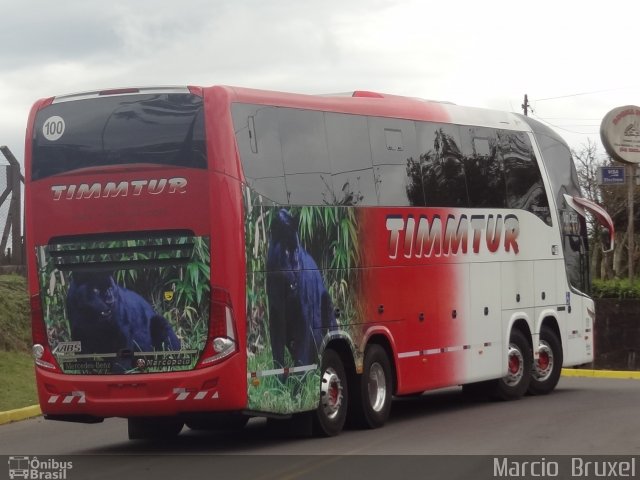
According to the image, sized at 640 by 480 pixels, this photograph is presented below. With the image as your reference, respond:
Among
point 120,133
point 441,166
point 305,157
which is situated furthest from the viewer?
point 441,166

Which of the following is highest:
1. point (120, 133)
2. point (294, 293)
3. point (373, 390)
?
point (120, 133)

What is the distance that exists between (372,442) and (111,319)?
3106 mm

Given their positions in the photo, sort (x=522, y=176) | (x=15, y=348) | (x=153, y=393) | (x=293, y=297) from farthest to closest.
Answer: (x=15, y=348), (x=522, y=176), (x=293, y=297), (x=153, y=393)

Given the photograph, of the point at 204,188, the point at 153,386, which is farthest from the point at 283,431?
the point at 204,188

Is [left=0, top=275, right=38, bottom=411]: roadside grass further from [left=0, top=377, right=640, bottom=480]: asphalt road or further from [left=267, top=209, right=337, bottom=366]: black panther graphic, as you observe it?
[left=267, top=209, right=337, bottom=366]: black panther graphic

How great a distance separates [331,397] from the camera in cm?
1516

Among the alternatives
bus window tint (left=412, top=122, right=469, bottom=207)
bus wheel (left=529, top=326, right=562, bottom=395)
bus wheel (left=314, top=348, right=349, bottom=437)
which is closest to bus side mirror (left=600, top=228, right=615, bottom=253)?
bus wheel (left=529, top=326, right=562, bottom=395)

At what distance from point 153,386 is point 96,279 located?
4.24 feet

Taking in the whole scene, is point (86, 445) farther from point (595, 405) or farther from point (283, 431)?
point (595, 405)

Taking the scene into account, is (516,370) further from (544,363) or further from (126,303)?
(126,303)

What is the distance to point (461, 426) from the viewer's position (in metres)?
16.1

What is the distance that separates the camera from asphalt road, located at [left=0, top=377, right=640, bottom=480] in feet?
41.5

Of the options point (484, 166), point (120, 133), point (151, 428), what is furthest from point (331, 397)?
point (484, 166)

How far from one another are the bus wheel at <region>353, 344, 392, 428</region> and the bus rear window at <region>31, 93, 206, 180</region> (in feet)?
12.1
